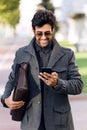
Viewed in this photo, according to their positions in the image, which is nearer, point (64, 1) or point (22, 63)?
point (22, 63)

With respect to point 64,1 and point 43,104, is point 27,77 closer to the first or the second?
point 43,104

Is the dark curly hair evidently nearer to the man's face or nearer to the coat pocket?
the man's face

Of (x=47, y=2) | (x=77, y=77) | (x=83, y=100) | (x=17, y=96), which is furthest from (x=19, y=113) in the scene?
(x=47, y=2)

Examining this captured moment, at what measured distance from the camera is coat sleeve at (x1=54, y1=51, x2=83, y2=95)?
164 inches

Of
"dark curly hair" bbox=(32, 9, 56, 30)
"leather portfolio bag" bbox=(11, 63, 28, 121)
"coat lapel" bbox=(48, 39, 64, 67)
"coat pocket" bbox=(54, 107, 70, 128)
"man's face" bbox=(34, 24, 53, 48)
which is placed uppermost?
"dark curly hair" bbox=(32, 9, 56, 30)

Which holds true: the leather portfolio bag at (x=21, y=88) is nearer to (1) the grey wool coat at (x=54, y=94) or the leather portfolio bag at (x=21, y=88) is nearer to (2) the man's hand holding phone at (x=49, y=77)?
(1) the grey wool coat at (x=54, y=94)

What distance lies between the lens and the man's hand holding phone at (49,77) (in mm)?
4035

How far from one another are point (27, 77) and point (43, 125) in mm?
364

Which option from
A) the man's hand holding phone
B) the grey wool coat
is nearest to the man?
the grey wool coat

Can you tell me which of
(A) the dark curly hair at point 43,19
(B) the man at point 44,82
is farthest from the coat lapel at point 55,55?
(A) the dark curly hair at point 43,19

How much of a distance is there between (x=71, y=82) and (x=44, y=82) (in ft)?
0.63

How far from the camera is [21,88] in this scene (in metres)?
4.20

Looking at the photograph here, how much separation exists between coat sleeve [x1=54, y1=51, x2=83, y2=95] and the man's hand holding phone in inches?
2.6

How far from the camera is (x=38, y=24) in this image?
Result: 4.29 metres
